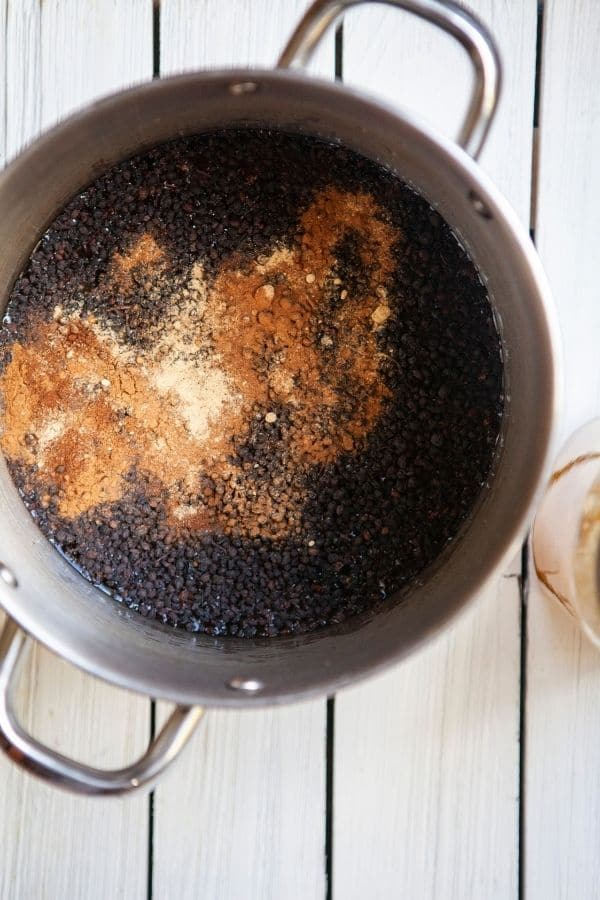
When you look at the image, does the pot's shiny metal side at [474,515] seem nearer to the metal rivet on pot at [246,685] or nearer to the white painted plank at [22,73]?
the metal rivet on pot at [246,685]

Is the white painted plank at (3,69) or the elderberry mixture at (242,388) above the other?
the white painted plank at (3,69)

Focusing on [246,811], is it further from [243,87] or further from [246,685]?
[243,87]

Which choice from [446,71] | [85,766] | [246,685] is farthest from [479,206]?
[85,766]

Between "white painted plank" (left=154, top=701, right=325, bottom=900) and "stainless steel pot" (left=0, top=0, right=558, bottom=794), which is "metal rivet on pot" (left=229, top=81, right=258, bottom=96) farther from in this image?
"white painted plank" (left=154, top=701, right=325, bottom=900)

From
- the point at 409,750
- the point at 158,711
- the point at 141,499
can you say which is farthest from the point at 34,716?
the point at 409,750

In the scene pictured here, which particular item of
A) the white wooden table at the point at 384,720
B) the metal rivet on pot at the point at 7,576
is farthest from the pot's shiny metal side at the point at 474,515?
the white wooden table at the point at 384,720

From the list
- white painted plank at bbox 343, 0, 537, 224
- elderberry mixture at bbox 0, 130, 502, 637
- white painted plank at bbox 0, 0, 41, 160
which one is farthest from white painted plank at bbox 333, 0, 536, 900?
white painted plank at bbox 0, 0, 41, 160
